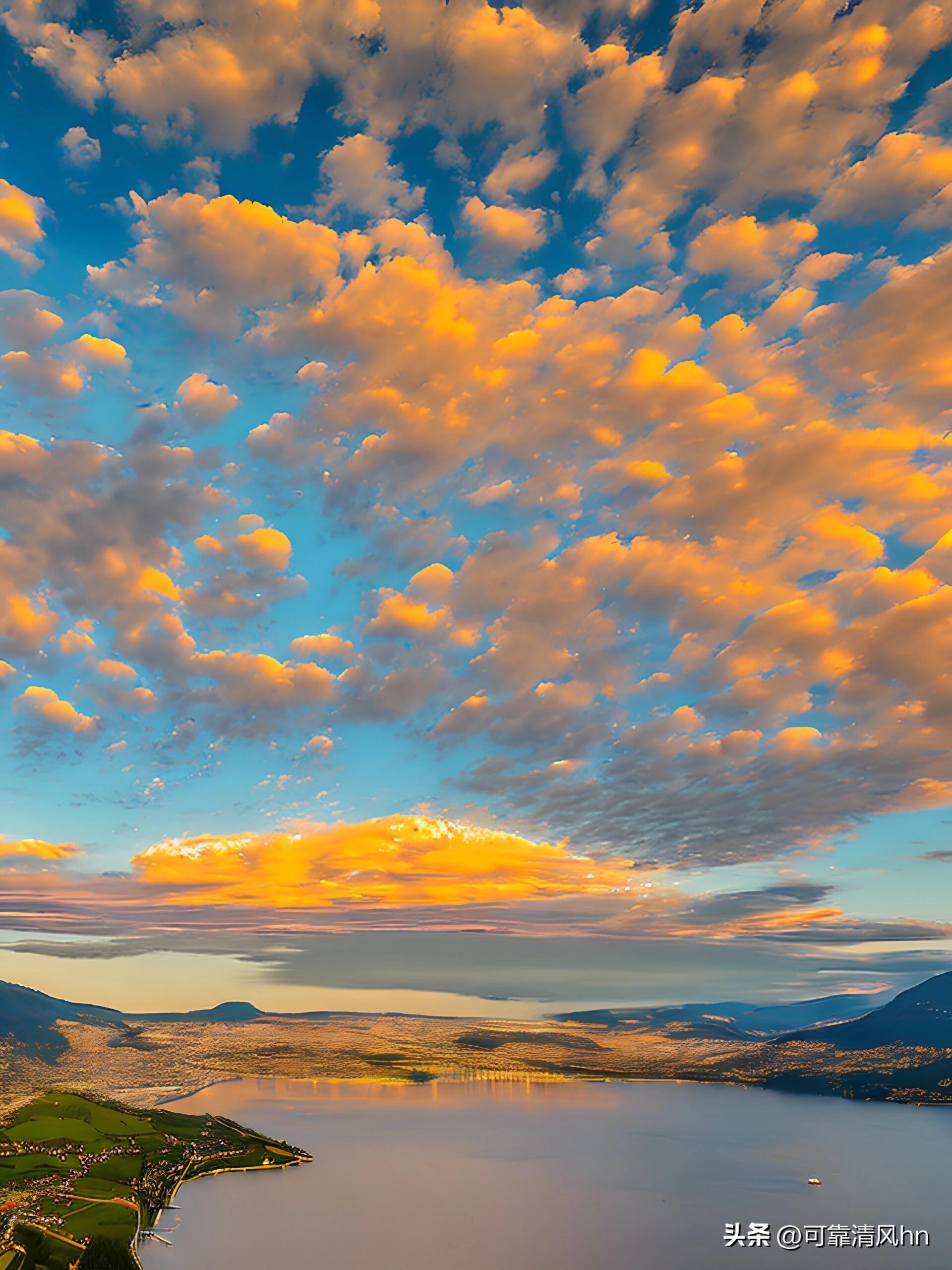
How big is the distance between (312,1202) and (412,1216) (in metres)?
31.4

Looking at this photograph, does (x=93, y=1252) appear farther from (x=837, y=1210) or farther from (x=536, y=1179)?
(x=837, y=1210)

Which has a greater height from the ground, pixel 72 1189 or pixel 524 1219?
pixel 72 1189

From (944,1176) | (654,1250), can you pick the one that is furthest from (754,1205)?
(944,1176)

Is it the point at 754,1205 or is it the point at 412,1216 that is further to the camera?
the point at 754,1205

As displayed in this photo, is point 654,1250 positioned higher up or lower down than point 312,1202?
higher up

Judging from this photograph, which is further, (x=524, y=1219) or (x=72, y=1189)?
(x=72, y=1189)

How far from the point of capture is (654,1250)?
12800 cm

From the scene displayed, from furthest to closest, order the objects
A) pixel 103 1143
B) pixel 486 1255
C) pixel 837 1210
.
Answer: pixel 103 1143, pixel 837 1210, pixel 486 1255

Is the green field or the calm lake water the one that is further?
the calm lake water

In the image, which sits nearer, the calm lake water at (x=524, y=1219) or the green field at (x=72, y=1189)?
the green field at (x=72, y=1189)

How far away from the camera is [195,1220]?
151 m

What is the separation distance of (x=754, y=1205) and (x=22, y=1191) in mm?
168717

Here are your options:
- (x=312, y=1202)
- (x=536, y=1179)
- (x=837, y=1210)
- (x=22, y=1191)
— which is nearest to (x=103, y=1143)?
(x=22, y=1191)

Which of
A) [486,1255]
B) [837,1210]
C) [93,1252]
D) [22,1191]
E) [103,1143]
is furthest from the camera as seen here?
[103,1143]
